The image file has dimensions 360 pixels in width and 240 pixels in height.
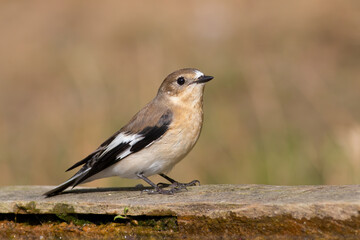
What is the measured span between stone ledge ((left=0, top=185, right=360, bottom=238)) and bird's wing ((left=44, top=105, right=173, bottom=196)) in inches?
13.0

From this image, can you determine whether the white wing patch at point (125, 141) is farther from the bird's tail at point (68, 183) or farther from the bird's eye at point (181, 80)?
the bird's eye at point (181, 80)

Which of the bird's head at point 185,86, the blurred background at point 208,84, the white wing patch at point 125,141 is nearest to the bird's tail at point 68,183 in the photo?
the white wing patch at point 125,141

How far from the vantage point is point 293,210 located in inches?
144

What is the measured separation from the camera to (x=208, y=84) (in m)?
9.27

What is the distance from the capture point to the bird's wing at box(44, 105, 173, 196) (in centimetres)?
519

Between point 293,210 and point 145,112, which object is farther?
point 145,112

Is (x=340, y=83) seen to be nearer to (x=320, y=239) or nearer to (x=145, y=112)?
(x=145, y=112)

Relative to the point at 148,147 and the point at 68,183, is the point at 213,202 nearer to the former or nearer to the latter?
the point at 148,147

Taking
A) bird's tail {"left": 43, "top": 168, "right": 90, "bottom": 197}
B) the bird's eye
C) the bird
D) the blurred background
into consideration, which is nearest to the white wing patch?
the bird

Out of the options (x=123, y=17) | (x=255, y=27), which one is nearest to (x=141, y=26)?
(x=123, y=17)

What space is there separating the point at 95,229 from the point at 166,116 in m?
1.36

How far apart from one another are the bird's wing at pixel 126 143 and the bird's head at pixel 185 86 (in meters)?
0.31

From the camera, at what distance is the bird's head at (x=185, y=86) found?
18.4 feet

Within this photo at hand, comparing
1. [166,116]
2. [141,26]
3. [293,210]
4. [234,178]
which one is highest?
[141,26]
